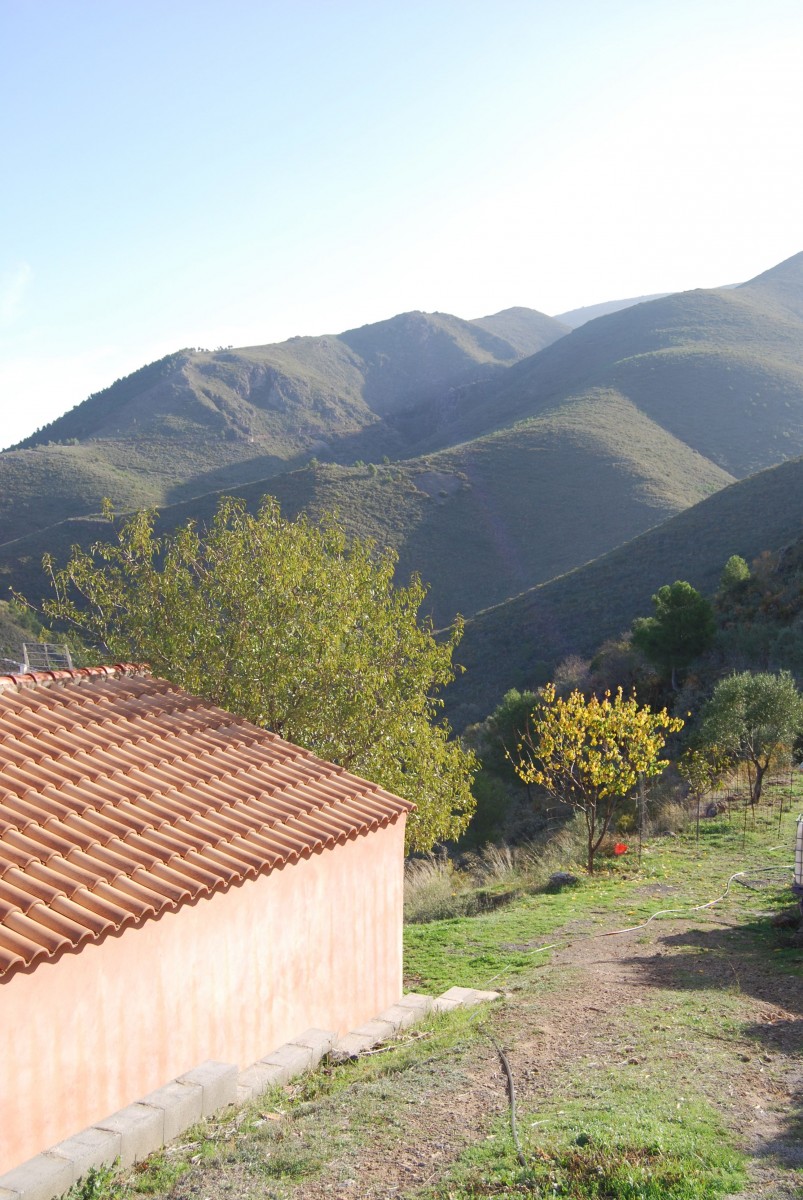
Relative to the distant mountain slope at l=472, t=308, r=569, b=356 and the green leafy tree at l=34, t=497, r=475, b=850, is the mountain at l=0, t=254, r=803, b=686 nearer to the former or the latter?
the distant mountain slope at l=472, t=308, r=569, b=356

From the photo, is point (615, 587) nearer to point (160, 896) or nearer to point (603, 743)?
point (603, 743)

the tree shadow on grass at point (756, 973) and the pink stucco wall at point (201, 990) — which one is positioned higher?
the pink stucco wall at point (201, 990)

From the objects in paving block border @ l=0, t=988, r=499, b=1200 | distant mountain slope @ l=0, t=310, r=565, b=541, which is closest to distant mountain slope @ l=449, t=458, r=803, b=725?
paving block border @ l=0, t=988, r=499, b=1200

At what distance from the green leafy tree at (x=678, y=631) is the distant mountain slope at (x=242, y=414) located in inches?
2289

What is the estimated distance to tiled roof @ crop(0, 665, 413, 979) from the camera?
632 centimetres

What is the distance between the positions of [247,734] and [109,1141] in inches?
213

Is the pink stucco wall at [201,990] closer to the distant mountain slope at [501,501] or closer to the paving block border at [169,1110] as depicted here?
the paving block border at [169,1110]

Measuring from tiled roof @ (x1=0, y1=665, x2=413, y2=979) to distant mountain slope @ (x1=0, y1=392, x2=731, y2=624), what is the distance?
153ft

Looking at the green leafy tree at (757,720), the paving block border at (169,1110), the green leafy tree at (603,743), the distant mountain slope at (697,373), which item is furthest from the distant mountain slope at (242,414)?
the paving block border at (169,1110)

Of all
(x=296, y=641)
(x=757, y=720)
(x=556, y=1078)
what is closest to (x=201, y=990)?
(x=556, y=1078)

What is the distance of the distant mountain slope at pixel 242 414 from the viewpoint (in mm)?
87062

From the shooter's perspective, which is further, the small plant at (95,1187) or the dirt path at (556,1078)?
the small plant at (95,1187)

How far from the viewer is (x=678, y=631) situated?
29516 millimetres

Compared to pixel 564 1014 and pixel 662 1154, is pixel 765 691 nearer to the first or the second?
pixel 564 1014
